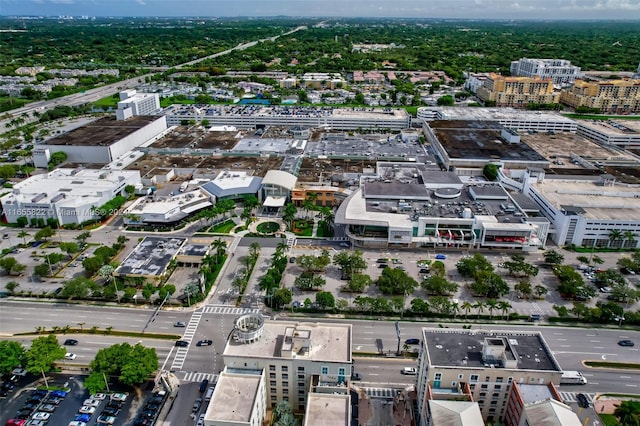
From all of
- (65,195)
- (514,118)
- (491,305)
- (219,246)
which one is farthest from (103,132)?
(514,118)

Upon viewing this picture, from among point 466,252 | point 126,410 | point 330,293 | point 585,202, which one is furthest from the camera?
point 585,202

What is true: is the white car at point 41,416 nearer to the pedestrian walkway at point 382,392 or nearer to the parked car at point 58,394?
the parked car at point 58,394

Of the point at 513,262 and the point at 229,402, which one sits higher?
the point at 229,402

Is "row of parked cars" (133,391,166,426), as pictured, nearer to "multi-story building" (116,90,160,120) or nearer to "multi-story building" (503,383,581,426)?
"multi-story building" (503,383,581,426)

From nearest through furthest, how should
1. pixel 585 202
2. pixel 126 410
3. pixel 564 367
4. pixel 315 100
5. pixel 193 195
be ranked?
pixel 126 410, pixel 564 367, pixel 585 202, pixel 193 195, pixel 315 100

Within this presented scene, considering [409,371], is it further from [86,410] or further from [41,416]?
[41,416]

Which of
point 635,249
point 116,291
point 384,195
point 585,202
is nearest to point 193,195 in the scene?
point 116,291

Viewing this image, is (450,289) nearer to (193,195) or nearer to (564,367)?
(564,367)
